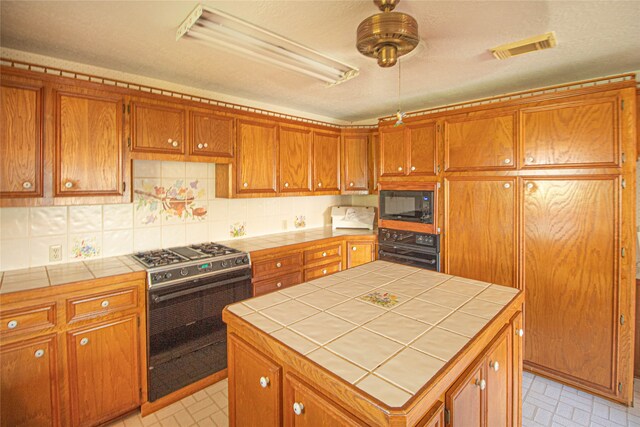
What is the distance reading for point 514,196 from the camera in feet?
8.28

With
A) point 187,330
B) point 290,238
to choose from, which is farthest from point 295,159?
point 187,330

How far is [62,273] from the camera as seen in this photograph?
1993mm

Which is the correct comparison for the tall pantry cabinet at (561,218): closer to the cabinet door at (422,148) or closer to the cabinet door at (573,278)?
the cabinet door at (573,278)

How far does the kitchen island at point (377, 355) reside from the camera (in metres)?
0.86

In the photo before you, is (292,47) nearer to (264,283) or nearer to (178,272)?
(178,272)

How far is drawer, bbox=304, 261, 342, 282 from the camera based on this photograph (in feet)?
10.2

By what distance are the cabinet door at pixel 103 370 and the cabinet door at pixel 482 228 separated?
2.59 meters

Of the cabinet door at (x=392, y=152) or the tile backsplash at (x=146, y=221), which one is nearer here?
the tile backsplash at (x=146, y=221)

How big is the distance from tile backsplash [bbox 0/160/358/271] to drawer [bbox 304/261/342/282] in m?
0.70

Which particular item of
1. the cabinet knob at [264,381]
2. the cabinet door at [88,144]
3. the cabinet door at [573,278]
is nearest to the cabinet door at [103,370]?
the cabinet door at [88,144]

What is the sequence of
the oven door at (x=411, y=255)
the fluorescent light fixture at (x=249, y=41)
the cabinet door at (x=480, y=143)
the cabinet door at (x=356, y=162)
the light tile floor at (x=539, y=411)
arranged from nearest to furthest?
the fluorescent light fixture at (x=249, y=41)
the light tile floor at (x=539, y=411)
the cabinet door at (x=480, y=143)
the oven door at (x=411, y=255)
the cabinet door at (x=356, y=162)

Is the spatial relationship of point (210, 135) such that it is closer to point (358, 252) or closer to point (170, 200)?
point (170, 200)

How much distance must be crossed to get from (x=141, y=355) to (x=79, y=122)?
1.56m

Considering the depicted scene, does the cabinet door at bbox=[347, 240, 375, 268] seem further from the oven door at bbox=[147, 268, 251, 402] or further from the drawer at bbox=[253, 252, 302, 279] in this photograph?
the oven door at bbox=[147, 268, 251, 402]
